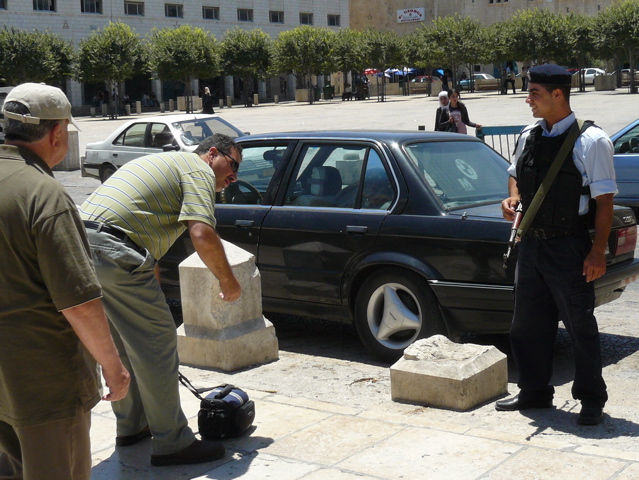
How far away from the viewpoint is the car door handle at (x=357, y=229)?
638 cm

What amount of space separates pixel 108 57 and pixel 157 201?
175 feet

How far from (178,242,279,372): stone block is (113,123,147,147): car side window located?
11.6 metres

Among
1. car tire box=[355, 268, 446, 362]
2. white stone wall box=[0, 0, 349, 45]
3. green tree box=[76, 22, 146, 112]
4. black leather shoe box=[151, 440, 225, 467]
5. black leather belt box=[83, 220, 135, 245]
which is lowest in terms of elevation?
black leather shoe box=[151, 440, 225, 467]

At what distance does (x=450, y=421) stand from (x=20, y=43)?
52.8 metres

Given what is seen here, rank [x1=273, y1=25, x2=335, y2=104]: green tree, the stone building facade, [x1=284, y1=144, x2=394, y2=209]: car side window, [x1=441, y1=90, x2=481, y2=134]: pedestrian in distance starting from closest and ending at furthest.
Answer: [x1=284, y1=144, x2=394, y2=209]: car side window → [x1=441, y1=90, x2=481, y2=134]: pedestrian in distance → [x1=273, y1=25, x2=335, y2=104]: green tree → the stone building facade

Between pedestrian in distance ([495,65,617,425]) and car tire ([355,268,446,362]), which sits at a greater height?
pedestrian in distance ([495,65,617,425])

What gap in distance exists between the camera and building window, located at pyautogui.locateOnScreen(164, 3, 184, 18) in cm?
7106

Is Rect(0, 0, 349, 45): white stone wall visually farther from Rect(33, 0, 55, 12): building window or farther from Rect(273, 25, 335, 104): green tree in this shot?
Rect(273, 25, 335, 104): green tree

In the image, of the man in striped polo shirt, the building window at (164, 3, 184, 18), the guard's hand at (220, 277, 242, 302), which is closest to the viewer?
the man in striped polo shirt

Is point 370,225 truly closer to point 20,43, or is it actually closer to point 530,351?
point 530,351

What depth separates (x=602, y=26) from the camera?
52.5 meters

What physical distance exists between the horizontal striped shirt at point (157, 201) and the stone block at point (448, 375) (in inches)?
72.1

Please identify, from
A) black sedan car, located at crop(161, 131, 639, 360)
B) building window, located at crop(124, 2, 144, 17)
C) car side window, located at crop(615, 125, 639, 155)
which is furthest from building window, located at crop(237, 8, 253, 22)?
black sedan car, located at crop(161, 131, 639, 360)

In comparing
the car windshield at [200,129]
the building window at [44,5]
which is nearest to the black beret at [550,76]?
the car windshield at [200,129]
